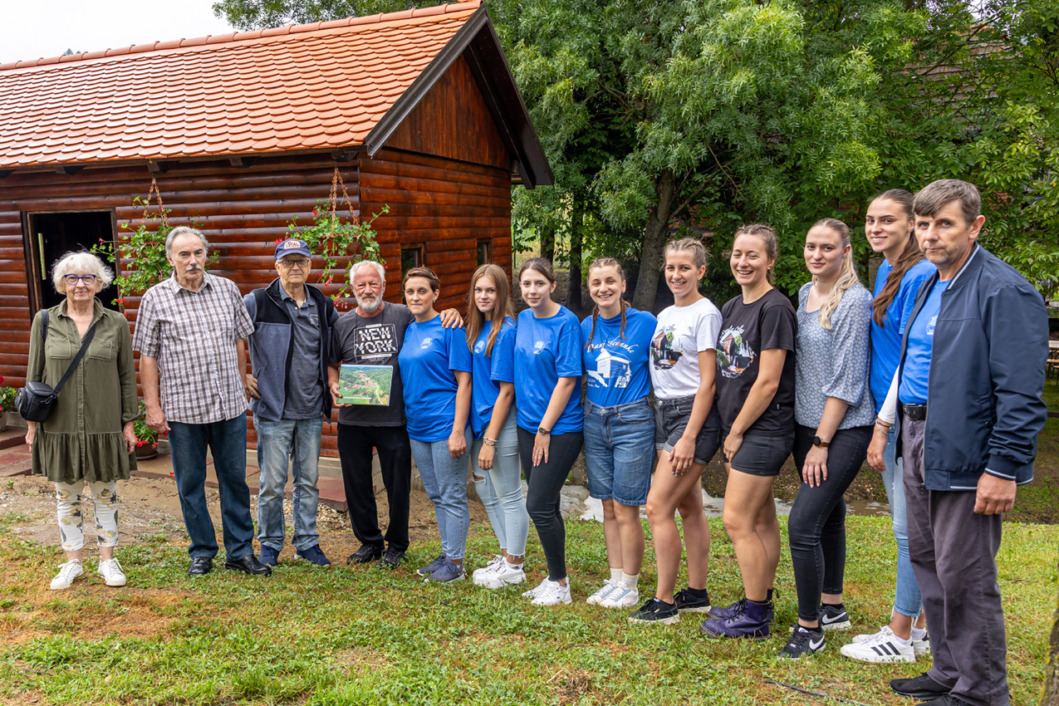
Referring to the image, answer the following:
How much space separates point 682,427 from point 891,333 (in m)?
1.11

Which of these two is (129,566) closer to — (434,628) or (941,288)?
(434,628)

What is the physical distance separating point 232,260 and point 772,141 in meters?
8.66

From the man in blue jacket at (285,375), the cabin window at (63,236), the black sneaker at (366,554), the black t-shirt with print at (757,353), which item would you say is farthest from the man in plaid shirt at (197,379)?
the cabin window at (63,236)

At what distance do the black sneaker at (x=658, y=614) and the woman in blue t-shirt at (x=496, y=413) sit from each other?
35.6 inches

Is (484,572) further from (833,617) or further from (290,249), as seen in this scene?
(290,249)

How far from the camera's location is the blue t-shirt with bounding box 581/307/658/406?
3.92 m

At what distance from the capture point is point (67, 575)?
445cm

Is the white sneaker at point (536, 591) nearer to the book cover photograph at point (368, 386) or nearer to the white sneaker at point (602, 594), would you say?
the white sneaker at point (602, 594)

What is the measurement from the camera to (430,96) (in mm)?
9031

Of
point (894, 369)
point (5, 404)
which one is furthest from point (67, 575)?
point (5, 404)

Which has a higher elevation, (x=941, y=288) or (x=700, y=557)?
(x=941, y=288)

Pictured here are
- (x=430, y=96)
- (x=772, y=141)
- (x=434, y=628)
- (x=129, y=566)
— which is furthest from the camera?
(x=772, y=141)

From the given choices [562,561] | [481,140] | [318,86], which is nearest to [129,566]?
[562,561]

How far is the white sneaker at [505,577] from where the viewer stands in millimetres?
4559
